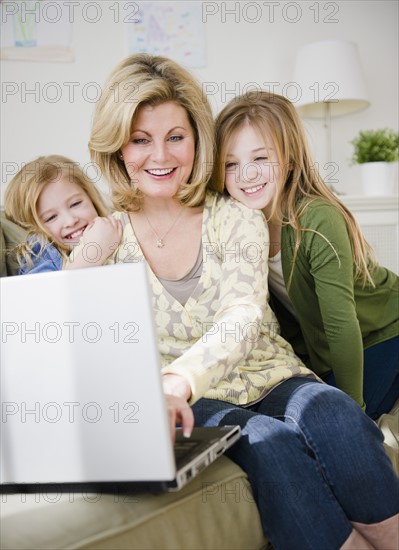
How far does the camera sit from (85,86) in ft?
8.83

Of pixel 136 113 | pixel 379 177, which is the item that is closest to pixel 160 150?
pixel 136 113

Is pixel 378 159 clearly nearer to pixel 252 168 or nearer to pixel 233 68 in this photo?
pixel 233 68

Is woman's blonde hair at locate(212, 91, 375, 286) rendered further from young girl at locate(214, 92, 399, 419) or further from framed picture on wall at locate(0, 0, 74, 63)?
framed picture on wall at locate(0, 0, 74, 63)

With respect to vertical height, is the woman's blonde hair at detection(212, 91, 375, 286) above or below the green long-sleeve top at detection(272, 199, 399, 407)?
above

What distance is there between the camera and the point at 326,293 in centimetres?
141

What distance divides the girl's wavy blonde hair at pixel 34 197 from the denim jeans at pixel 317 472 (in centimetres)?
67

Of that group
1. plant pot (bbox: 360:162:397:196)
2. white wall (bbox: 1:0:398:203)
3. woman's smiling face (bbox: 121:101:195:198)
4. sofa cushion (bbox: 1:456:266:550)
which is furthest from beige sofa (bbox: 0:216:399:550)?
plant pot (bbox: 360:162:397:196)

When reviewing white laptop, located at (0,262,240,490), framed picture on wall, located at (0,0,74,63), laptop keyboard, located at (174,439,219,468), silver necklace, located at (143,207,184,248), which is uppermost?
framed picture on wall, located at (0,0,74,63)

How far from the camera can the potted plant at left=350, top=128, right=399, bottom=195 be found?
2.74 metres

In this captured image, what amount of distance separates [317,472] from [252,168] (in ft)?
2.20

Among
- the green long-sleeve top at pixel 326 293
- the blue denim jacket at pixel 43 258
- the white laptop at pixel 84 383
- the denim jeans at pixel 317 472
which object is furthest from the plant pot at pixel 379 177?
the white laptop at pixel 84 383

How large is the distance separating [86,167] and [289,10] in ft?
3.63

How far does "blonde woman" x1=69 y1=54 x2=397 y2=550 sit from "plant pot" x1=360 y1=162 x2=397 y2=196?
146 cm

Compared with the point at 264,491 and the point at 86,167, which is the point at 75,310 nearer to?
the point at 264,491
